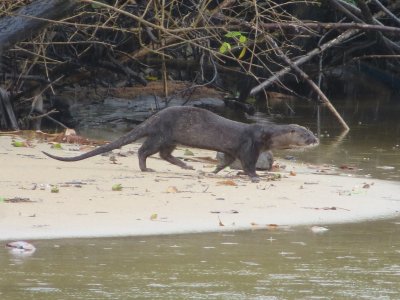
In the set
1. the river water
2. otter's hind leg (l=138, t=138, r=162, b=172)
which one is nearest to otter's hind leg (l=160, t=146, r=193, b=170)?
otter's hind leg (l=138, t=138, r=162, b=172)

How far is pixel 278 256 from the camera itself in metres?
6.18

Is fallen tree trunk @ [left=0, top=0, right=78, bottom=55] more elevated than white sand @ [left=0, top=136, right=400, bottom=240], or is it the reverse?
fallen tree trunk @ [left=0, top=0, right=78, bottom=55]

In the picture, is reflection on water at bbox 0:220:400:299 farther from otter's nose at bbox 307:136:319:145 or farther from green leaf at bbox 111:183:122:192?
otter's nose at bbox 307:136:319:145

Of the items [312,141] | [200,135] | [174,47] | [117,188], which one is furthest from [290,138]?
[174,47]

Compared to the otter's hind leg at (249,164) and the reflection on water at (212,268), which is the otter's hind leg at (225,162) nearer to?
the otter's hind leg at (249,164)

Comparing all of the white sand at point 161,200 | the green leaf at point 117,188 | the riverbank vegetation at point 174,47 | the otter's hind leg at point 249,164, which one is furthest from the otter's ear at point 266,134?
the green leaf at point 117,188

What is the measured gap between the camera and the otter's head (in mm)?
10023

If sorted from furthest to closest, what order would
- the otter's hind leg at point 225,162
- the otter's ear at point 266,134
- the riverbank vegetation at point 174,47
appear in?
the riverbank vegetation at point 174,47 < the otter's ear at point 266,134 < the otter's hind leg at point 225,162

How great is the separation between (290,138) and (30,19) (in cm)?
307

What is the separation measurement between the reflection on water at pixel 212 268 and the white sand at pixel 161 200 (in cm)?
33

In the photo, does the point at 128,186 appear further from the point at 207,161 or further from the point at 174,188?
the point at 207,161

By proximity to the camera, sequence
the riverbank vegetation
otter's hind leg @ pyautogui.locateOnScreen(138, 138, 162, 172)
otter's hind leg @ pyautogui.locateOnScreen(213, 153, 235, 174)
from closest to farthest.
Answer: otter's hind leg @ pyautogui.locateOnScreen(138, 138, 162, 172) → otter's hind leg @ pyautogui.locateOnScreen(213, 153, 235, 174) → the riverbank vegetation

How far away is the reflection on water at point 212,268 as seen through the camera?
17.2 feet

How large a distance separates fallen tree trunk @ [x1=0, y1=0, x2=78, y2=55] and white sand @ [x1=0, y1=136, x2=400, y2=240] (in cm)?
107
